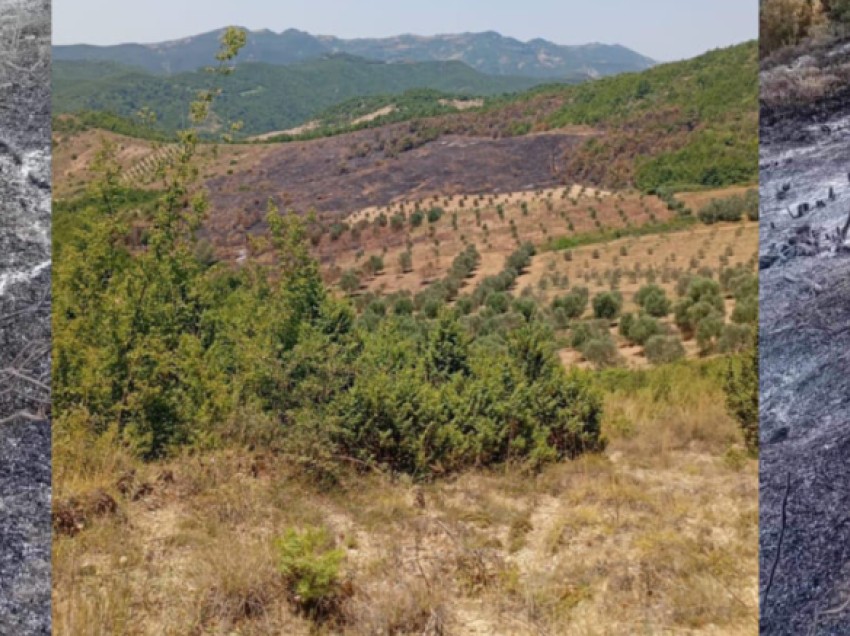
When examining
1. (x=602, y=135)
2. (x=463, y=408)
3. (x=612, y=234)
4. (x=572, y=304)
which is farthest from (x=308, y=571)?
(x=602, y=135)

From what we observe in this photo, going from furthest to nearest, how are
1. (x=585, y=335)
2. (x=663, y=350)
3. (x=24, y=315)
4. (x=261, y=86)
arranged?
1. (x=261, y=86)
2. (x=585, y=335)
3. (x=663, y=350)
4. (x=24, y=315)

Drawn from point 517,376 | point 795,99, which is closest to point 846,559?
point 795,99

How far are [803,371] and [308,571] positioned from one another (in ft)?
7.03

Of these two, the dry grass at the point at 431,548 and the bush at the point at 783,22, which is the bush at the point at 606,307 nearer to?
the dry grass at the point at 431,548

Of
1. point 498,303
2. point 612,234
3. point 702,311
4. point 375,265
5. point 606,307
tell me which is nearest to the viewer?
point 702,311

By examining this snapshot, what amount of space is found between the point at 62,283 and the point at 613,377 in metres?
5.92

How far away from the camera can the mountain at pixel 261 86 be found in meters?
108

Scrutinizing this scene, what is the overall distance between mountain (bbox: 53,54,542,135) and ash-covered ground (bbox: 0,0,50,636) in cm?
7303

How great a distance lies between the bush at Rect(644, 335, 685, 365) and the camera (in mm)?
11070

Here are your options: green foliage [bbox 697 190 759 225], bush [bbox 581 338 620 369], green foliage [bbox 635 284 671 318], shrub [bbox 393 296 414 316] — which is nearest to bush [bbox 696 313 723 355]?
bush [bbox 581 338 620 369]

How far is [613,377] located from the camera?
889 centimetres

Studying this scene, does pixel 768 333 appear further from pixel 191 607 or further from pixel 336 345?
pixel 336 345

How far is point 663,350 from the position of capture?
1129cm

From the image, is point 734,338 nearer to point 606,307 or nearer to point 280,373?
point 606,307
